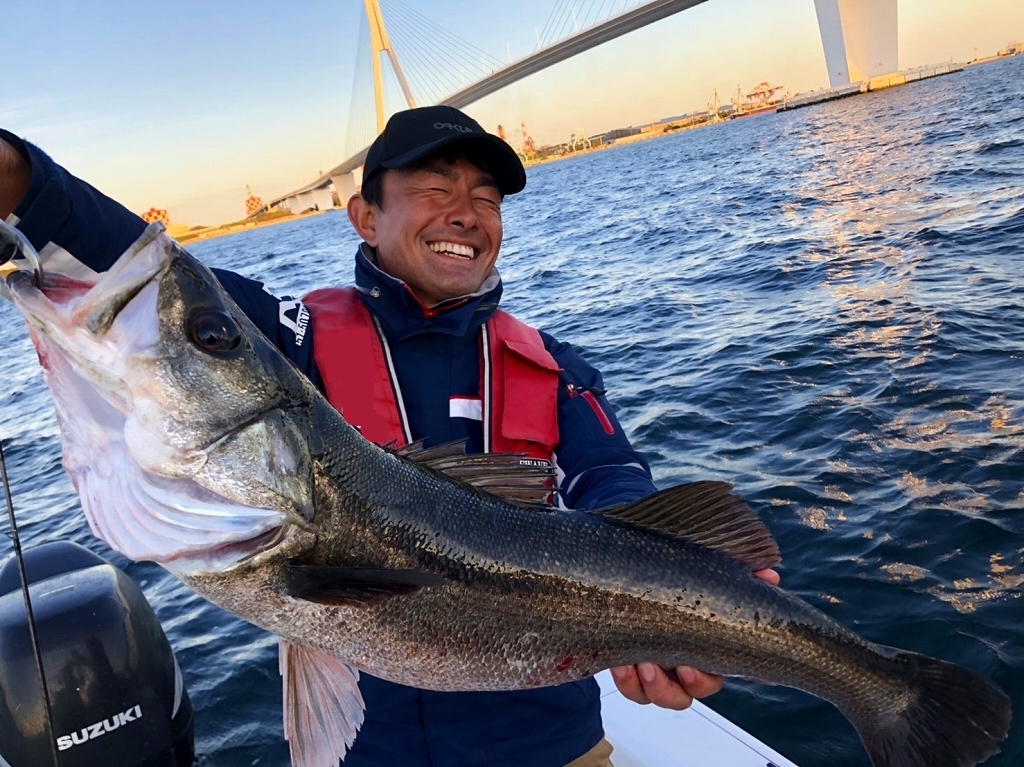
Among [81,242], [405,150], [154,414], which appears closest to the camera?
[154,414]

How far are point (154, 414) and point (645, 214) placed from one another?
2701 cm

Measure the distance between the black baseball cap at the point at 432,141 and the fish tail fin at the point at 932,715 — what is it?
2561mm

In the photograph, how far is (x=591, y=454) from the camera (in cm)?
307

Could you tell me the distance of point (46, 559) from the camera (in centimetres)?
420

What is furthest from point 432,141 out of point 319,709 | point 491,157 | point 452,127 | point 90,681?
point 90,681

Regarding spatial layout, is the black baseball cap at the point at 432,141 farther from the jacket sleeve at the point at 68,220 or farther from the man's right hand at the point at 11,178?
the man's right hand at the point at 11,178

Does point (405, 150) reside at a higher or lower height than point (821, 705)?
higher

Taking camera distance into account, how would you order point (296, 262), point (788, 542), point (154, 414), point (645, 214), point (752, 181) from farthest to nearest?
1. point (296, 262)
2. point (752, 181)
3. point (645, 214)
4. point (788, 542)
5. point (154, 414)

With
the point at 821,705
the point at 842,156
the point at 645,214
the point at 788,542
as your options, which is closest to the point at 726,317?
the point at 788,542

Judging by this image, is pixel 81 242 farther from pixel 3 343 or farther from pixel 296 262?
pixel 296 262

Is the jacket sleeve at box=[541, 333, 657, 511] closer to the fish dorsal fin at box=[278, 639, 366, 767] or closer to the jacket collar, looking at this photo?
the jacket collar

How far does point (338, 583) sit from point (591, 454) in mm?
1322

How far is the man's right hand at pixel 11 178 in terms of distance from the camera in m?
2.29

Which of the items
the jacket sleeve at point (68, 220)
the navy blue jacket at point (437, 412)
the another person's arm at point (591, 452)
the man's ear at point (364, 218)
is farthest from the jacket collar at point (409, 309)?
the jacket sleeve at point (68, 220)
